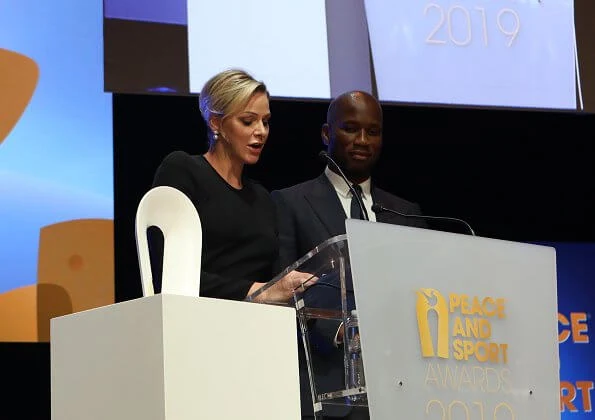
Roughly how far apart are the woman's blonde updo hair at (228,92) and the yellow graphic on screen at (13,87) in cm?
110

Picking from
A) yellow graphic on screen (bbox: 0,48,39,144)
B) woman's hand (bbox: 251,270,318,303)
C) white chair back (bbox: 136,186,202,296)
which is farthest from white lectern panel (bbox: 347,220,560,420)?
yellow graphic on screen (bbox: 0,48,39,144)

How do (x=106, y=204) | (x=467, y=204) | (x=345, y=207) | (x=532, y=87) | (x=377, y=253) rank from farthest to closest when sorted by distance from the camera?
(x=467, y=204) → (x=532, y=87) → (x=106, y=204) → (x=345, y=207) → (x=377, y=253)

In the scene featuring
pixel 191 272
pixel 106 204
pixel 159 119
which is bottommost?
pixel 191 272

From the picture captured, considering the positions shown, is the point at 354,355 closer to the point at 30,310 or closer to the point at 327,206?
the point at 327,206

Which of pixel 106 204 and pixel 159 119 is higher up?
pixel 159 119

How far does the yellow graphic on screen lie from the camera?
356 centimetres

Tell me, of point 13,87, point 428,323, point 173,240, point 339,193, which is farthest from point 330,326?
point 13,87

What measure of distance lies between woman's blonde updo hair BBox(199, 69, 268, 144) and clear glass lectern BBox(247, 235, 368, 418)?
704 mm

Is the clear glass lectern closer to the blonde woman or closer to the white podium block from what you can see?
the white podium block

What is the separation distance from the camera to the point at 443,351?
203 centimetres

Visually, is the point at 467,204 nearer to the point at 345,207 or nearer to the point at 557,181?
the point at 557,181

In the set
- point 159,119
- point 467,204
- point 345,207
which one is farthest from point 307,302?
point 467,204

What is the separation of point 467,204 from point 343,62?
104 centimetres

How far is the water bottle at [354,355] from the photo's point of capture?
2.03m
